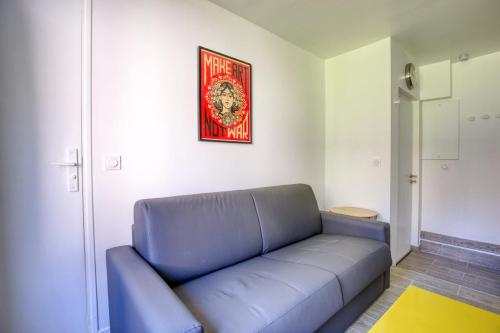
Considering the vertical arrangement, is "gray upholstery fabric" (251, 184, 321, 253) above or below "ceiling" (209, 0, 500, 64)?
below

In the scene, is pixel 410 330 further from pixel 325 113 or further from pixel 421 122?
pixel 421 122

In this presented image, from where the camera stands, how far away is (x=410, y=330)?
107cm

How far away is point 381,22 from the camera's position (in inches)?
92.7

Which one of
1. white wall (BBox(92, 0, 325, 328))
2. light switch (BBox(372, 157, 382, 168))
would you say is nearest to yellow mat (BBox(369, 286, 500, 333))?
white wall (BBox(92, 0, 325, 328))

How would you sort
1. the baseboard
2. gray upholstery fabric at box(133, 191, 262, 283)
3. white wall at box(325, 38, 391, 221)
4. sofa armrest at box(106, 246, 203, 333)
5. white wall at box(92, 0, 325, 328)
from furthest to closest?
the baseboard → white wall at box(325, 38, 391, 221) → white wall at box(92, 0, 325, 328) → gray upholstery fabric at box(133, 191, 262, 283) → sofa armrest at box(106, 246, 203, 333)

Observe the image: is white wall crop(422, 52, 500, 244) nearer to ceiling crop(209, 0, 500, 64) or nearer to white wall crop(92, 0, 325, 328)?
ceiling crop(209, 0, 500, 64)

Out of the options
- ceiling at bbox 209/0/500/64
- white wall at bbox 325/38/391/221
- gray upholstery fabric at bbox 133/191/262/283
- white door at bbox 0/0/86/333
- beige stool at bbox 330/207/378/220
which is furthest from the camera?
white wall at bbox 325/38/391/221

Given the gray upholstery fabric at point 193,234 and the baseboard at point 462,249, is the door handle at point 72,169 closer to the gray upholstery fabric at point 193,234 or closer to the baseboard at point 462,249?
the gray upholstery fabric at point 193,234

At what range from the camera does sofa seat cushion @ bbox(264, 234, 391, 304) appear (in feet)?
5.13

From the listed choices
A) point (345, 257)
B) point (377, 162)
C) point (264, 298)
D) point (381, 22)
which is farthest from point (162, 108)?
point (377, 162)

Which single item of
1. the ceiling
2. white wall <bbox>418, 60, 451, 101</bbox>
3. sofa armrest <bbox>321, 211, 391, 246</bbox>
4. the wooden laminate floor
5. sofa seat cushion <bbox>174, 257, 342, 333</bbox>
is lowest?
the wooden laminate floor

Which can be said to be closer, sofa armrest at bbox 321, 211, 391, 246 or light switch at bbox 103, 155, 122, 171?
light switch at bbox 103, 155, 122, 171

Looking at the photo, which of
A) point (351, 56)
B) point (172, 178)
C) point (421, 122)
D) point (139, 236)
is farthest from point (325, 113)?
point (139, 236)

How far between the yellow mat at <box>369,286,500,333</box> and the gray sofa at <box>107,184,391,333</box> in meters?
0.32
